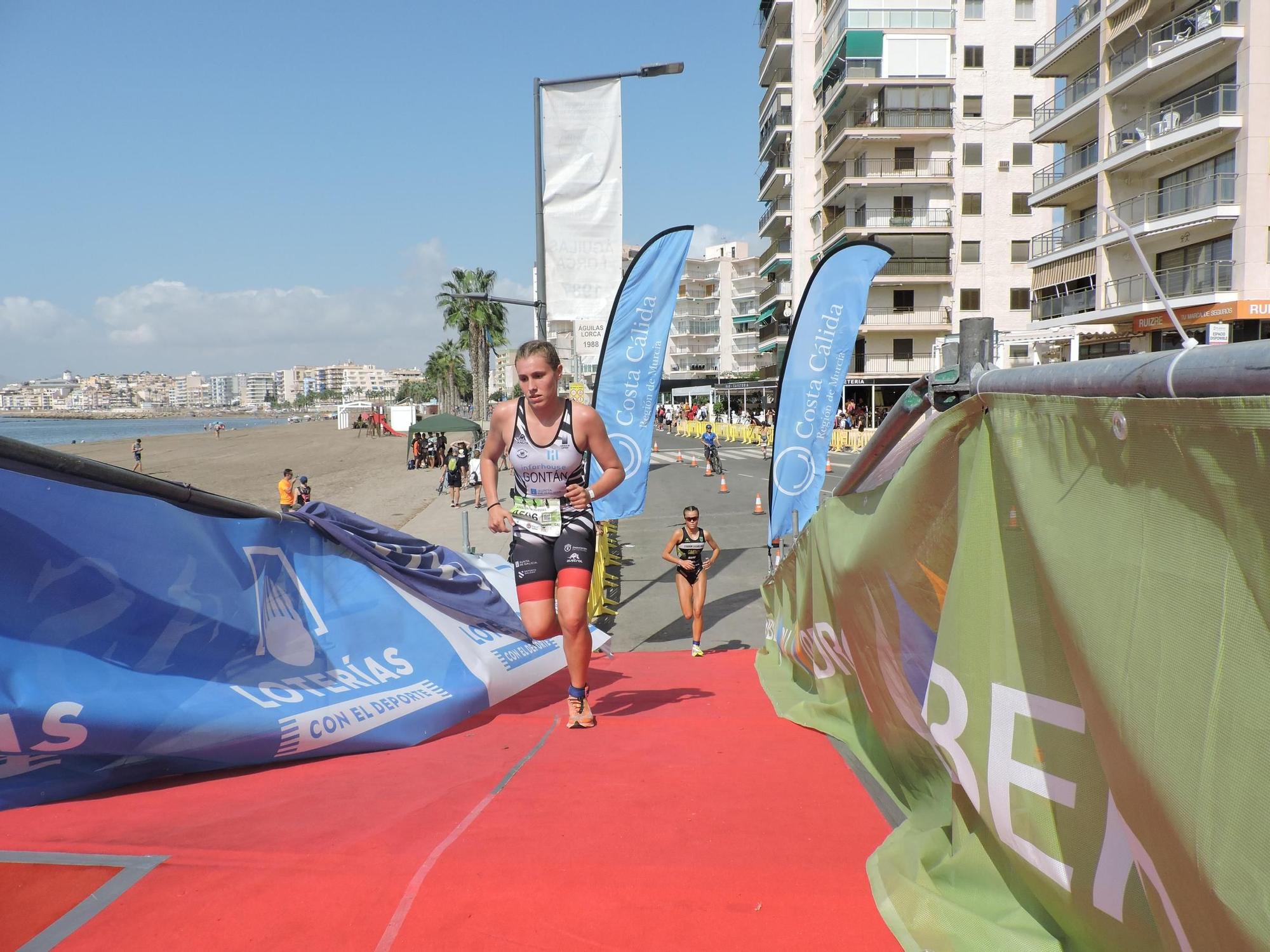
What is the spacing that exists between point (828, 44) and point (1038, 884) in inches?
2352

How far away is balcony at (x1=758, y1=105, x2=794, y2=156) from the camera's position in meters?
61.9

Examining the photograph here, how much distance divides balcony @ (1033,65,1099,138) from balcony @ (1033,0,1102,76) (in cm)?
118

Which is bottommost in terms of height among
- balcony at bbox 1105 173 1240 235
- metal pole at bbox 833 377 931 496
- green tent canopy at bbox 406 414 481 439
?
metal pole at bbox 833 377 931 496

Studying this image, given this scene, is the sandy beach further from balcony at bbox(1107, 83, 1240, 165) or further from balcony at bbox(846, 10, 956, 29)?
balcony at bbox(846, 10, 956, 29)

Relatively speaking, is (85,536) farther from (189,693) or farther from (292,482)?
(292,482)

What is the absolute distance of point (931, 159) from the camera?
52.5 m

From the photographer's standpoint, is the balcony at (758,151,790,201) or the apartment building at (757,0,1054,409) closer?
the apartment building at (757,0,1054,409)

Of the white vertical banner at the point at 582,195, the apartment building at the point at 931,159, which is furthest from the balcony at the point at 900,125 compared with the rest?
the white vertical banner at the point at 582,195

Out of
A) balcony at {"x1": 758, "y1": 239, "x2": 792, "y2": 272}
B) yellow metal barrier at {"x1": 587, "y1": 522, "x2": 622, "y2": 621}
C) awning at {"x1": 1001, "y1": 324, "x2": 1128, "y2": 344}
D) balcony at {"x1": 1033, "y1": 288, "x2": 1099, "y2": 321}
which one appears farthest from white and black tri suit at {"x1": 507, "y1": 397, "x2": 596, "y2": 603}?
balcony at {"x1": 758, "y1": 239, "x2": 792, "y2": 272}

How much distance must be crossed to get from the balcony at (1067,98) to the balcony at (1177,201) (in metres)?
4.64

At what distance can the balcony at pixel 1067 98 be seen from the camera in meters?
33.3

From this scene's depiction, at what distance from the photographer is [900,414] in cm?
354

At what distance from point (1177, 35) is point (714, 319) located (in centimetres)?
8320

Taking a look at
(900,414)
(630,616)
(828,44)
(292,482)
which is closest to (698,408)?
(828,44)
